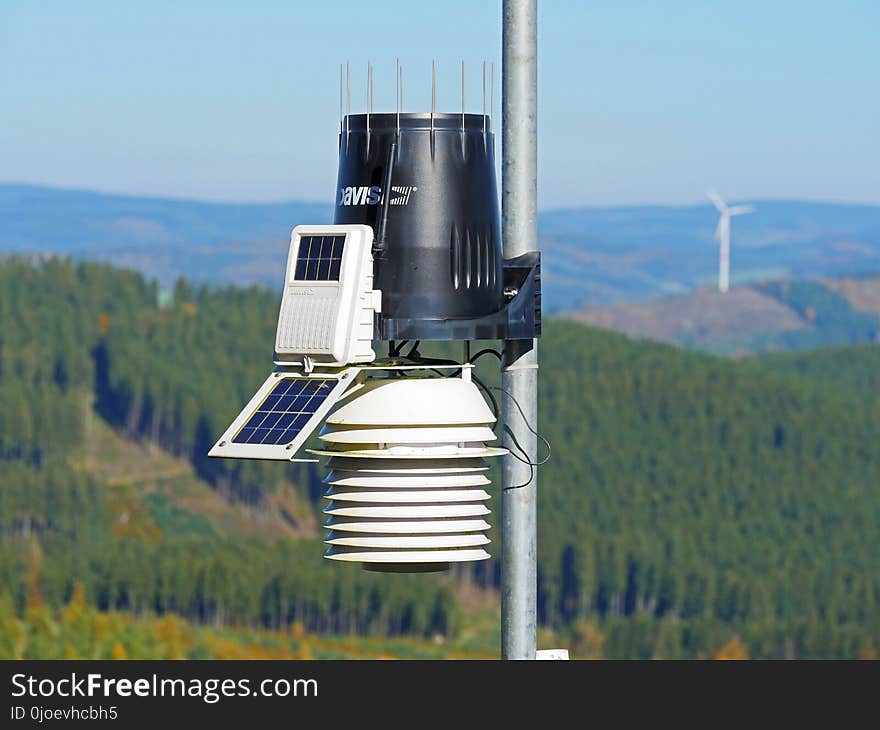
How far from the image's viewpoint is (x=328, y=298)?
1138 cm

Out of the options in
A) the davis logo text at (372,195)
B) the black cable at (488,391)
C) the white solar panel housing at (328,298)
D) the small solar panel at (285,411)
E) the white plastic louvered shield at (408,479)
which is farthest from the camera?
the black cable at (488,391)

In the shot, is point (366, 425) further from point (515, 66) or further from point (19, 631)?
point (19, 631)

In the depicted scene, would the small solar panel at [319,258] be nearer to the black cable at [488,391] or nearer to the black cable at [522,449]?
the black cable at [488,391]

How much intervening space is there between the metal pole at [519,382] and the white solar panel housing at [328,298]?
78cm

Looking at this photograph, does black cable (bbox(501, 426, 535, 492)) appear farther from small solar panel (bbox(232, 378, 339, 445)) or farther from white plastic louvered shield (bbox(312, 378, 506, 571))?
small solar panel (bbox(232, 378, 339, 445))

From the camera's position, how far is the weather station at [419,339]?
438 inches

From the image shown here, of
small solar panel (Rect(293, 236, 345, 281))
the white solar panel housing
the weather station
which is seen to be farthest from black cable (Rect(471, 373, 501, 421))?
small solar panel (Rect(293, 236, 345, 281))

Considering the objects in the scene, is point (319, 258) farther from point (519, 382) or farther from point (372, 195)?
point (519, 382)

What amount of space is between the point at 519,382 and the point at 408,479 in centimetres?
81

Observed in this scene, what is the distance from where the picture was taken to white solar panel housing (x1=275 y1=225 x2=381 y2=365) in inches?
445

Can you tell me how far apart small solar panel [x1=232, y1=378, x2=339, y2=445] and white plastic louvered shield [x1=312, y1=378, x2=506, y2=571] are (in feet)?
0.62

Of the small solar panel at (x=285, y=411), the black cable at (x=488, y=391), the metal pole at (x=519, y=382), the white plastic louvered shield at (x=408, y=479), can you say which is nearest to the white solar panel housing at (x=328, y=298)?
the small solar panel at (x=285, y=411)
